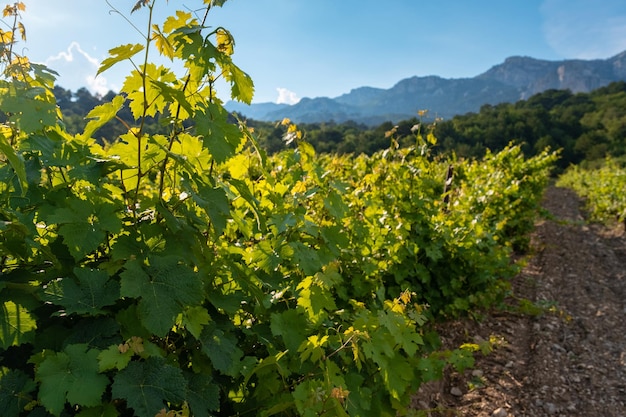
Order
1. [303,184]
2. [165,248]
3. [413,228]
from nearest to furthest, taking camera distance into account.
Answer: [165,248] → [303,184] → [413,228]

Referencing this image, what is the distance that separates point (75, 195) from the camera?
1.28m

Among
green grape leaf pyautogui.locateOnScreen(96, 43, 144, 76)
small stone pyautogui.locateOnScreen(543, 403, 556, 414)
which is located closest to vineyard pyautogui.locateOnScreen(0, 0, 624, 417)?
green grape leaf pyautogui.locateOnScreen(96, 43, 144, 76)

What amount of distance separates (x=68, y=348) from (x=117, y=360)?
0.40 ft

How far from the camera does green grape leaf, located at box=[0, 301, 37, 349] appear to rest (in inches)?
40.1

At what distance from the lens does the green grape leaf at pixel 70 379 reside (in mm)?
941

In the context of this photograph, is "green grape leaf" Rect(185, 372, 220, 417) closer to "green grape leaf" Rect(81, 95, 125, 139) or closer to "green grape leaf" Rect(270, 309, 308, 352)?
"green grape leaf" Rect(270, 309, 308, 352)

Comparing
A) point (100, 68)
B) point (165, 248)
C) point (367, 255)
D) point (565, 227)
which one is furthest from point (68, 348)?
point (565, 227)

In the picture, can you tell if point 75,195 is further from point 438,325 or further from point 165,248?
point 438,325

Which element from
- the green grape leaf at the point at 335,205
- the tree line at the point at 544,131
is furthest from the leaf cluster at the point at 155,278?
the tree line at the point at 544,131

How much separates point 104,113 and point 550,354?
177 inches

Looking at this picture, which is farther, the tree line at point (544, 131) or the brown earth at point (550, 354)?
the tree line at point (544, 131)

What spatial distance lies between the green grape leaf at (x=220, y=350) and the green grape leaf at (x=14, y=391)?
1.35ft

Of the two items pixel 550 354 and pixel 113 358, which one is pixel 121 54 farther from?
pixel 550 354

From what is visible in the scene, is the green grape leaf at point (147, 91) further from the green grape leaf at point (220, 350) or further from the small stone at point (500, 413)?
the small stone at point (500, 413)
